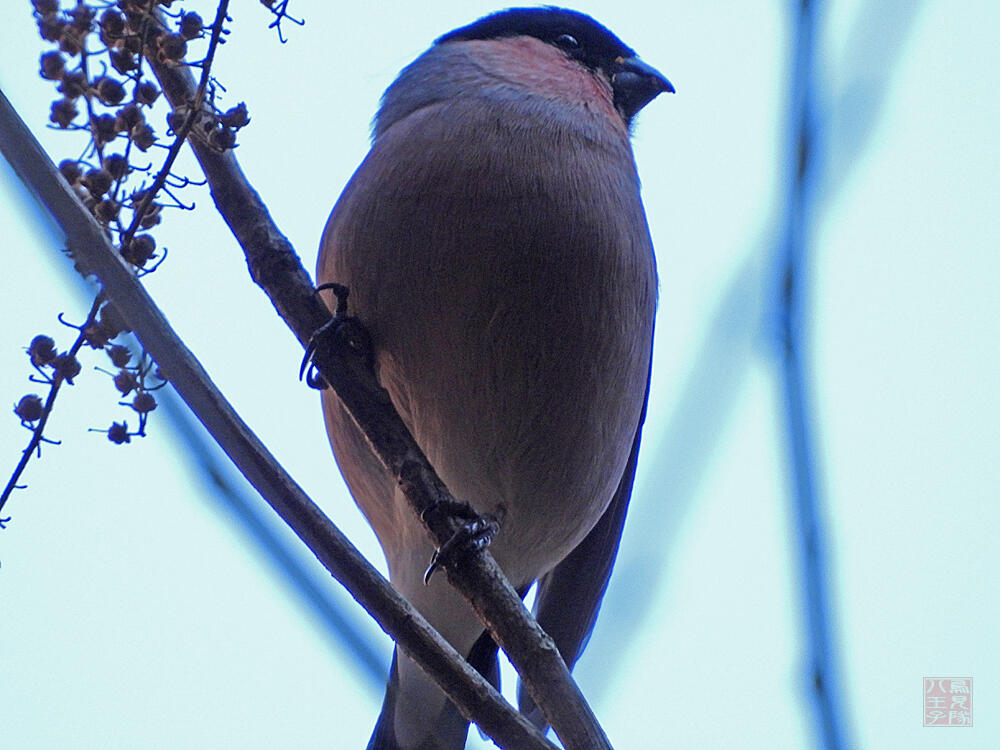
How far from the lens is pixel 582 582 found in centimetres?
300

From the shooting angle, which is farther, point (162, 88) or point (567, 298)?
point (567, 298)

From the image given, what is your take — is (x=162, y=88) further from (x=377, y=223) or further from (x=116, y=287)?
(x=377, y=223)

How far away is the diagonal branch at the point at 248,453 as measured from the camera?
1285 mm

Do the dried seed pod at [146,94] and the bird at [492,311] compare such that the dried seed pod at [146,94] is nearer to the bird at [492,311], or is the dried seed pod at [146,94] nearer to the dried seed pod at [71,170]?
the dried seed pod at [71,170]

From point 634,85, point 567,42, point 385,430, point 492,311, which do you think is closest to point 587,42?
point 567,42

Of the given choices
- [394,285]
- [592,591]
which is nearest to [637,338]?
[394,285]

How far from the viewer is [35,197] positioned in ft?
4.32

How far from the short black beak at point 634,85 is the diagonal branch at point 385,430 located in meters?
1.37

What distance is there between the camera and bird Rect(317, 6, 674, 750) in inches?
89.4

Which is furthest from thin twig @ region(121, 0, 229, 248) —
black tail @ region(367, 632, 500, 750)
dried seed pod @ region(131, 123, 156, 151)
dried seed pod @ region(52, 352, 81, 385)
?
black tail @ region(367, 632, 500, 750)

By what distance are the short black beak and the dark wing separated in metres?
0.76

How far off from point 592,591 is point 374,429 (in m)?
1.33

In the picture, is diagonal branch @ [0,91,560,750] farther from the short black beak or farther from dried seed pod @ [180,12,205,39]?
the short black beak

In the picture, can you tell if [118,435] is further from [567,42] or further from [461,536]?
[567,42]
